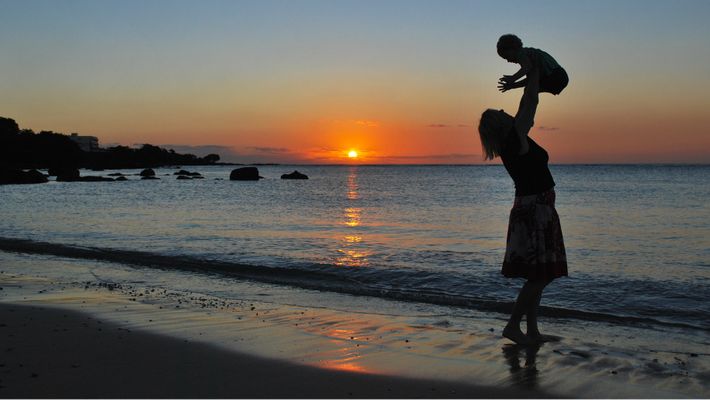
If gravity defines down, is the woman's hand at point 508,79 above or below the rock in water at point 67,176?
above

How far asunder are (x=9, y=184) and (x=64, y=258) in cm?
5552

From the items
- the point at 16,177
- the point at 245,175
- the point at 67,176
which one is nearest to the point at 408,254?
the point at 16,177

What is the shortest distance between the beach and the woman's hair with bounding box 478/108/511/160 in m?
1.90

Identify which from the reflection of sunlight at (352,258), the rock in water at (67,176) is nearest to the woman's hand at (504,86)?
the reflection of sunlight at (352,258)

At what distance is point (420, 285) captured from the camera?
34.5 ft

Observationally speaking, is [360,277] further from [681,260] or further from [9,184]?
[9,184]

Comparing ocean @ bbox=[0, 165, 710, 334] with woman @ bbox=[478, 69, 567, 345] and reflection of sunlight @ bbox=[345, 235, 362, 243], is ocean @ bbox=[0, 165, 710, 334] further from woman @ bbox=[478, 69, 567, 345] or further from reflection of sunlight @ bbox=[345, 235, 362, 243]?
woman @ bbox=[478, 69, 567, 345]

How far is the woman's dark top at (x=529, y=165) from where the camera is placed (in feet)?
17.4

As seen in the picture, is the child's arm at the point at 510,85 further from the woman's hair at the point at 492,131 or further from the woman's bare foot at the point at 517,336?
the woman's bare foot at the point at 517,336

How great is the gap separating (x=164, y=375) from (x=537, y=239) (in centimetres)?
335

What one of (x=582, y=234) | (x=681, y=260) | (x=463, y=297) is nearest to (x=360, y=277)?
(x=463, y=297)

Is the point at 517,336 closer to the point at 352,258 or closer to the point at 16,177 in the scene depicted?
the point at 352,258

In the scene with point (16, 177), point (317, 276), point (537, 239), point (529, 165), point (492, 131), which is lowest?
point (317, 276)

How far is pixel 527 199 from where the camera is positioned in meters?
5.38
